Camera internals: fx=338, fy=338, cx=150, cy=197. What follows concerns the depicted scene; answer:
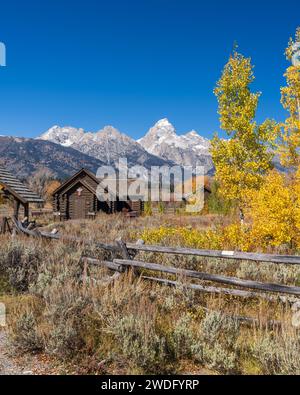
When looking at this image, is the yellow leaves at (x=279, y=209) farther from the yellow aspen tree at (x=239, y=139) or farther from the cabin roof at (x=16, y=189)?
the cabin roof at (x=16, y=189)


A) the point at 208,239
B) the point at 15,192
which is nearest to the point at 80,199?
the point at 15,192

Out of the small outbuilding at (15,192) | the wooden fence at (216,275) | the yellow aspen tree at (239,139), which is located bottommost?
the wooden fence at (216,275)

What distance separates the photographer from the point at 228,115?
17.3m

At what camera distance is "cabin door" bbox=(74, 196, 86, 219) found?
39.4 m

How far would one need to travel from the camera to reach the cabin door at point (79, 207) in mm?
39438

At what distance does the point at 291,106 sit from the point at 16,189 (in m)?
12.4

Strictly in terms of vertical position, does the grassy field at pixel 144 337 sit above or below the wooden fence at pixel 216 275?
below

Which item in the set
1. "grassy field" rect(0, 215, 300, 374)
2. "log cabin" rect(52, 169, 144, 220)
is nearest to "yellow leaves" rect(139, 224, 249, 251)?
"grassy field" rect(0, 215, 300, 374)

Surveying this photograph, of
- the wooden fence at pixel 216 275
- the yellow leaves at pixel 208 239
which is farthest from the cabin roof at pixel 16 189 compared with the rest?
the wooden fence at pixel 216 275

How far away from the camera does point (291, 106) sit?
1400 centimetres

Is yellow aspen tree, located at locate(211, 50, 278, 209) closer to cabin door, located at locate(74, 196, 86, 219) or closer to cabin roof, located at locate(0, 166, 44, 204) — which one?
cabin roof, located at locate(0, 166, 44, 204)
